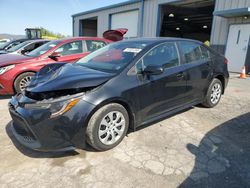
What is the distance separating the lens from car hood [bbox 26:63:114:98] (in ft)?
8.89

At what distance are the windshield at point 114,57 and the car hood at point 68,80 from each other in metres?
0.21

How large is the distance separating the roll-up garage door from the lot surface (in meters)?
13.4

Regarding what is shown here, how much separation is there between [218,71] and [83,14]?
19685mm

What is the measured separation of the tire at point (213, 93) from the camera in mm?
4569

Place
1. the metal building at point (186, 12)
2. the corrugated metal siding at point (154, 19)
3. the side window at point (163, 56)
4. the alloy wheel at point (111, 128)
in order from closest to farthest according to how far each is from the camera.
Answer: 1. the alloy wheel at point (111, 128)
2. the side window at point (163, 56)
3. the metal building at point (186, 12)
4. the corrugated metal siding at point (154, 19)

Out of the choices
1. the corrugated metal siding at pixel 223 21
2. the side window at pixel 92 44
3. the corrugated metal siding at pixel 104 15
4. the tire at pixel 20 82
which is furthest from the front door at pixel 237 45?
the tire at pixel 20 82

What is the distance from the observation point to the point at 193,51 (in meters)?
4.20

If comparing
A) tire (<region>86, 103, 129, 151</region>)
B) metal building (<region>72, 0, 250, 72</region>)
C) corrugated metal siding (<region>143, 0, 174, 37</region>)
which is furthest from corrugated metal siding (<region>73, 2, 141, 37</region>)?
tire (<region>86, 103, 129, 151</region>)

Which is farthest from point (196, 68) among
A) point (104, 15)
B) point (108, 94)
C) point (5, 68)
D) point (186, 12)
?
point (104, 15)

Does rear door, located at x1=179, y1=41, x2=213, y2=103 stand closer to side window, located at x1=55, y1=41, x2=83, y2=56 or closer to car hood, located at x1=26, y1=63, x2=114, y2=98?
car hood, located at x1=26, y1=63, x2=114, y2=98

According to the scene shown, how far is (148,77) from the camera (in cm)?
326

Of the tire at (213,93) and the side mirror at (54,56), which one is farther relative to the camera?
the side mirror at (54,56)

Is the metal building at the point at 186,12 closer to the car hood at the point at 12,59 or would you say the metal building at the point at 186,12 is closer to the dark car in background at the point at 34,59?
the dark car in background at the point at 34,59

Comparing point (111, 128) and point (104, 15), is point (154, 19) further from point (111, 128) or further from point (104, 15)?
point (111, 128)
